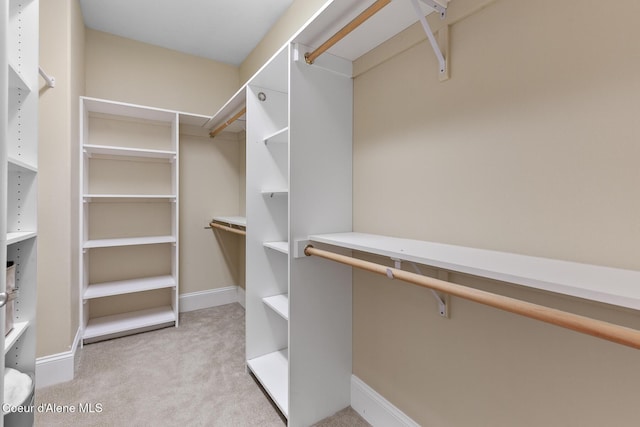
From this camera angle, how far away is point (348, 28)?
125 centimetres

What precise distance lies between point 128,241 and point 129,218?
1.10 feet

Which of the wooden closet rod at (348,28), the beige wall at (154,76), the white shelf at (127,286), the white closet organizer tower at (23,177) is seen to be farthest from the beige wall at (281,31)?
the white shelf at (127,286)

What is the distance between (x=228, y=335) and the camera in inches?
102

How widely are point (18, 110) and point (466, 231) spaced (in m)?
1.92

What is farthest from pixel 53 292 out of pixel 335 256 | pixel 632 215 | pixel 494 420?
pixel 632 215

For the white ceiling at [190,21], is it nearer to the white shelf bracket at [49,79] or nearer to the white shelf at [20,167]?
the white shelf bracket at [49,79]

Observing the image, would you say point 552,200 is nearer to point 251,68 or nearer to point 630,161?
point 630,161

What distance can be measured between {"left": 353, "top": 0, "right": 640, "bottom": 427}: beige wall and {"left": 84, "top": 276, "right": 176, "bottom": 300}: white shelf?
215cm

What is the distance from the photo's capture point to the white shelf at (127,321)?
244 cm

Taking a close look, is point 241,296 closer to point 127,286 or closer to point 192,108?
point 127,286

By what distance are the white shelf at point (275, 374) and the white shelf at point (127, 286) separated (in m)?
1.28

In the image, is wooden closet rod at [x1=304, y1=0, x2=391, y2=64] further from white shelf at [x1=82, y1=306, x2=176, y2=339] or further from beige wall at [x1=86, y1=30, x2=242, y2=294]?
white shelf at [x1=82, y1=306, x2=176, y2=339]

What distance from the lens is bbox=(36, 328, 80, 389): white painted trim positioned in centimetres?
188

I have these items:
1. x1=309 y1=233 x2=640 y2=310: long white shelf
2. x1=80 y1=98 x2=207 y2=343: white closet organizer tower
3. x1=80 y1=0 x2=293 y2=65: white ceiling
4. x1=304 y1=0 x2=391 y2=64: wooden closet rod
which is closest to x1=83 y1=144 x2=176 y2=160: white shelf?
x1=80 y1=98 x2=207 y2=343: white closet organizer tower
